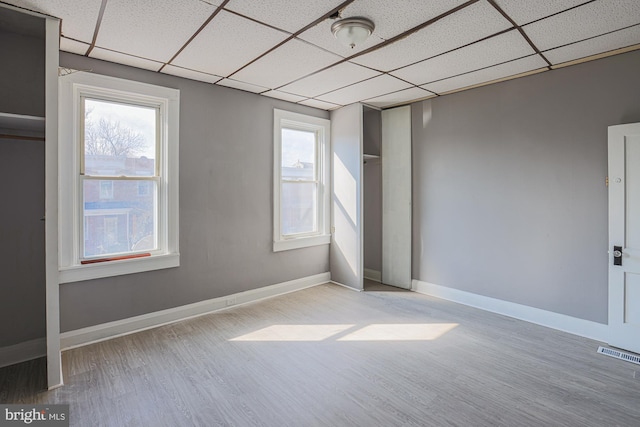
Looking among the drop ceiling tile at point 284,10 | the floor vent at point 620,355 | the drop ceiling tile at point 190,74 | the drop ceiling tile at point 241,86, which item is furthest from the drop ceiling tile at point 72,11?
the floor vent at point 620,355

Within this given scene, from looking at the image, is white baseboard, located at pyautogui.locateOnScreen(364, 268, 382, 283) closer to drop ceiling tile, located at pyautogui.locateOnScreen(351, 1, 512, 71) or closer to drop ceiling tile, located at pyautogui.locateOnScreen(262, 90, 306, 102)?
drop ceiling tile, located at pyautogui.locateOnScreen(262, 90, 306, 102)

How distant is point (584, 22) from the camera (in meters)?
2.45

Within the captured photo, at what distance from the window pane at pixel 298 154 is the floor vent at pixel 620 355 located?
12.8ft

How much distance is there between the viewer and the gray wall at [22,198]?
8.94 ft

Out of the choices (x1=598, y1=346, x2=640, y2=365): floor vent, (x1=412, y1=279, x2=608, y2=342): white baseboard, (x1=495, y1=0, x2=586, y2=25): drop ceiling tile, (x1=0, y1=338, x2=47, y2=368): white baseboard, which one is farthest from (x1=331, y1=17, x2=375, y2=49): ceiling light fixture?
(x1=0, y1=338, x2=47, y2=368): white baseboard

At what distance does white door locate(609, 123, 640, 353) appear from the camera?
2900 millimetres

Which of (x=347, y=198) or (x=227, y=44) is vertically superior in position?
(x=227, y=44)

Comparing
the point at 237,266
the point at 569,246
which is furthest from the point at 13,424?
the point at 569,246

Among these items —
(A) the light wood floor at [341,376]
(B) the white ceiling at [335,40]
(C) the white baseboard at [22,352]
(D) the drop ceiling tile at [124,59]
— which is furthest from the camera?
(D) the drop ceiling tile at [124,59]

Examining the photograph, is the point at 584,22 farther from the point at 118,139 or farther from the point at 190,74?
the point at 118,139

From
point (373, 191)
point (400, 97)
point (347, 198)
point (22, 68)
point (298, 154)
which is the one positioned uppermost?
point (400, 97)

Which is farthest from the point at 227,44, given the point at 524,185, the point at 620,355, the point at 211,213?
the point at 620,355

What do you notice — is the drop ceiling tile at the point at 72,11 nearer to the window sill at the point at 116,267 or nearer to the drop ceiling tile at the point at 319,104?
the window sill at the point at 116,267

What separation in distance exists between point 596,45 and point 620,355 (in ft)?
8.90
